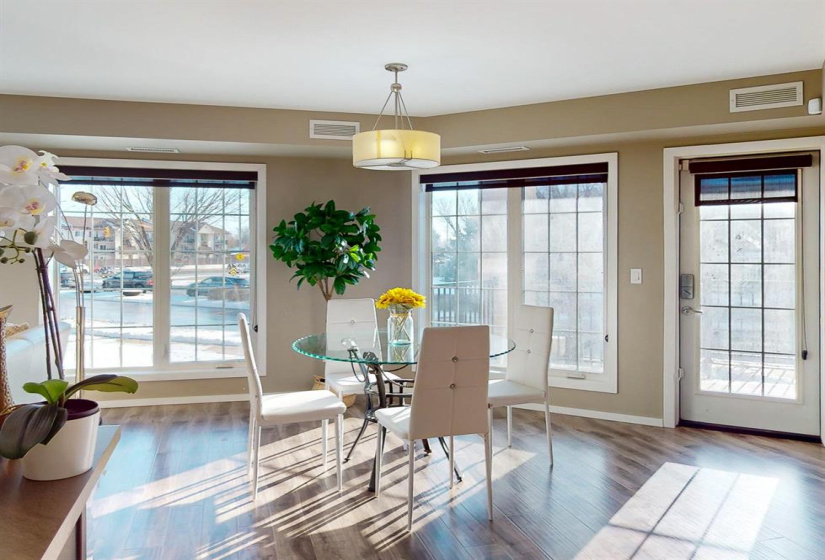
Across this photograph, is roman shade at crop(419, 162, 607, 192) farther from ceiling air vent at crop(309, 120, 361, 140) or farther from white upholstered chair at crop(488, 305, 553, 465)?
white upholstered chair at crop(488, 305, 553, 465)

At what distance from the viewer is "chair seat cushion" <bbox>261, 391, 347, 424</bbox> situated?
3.55m

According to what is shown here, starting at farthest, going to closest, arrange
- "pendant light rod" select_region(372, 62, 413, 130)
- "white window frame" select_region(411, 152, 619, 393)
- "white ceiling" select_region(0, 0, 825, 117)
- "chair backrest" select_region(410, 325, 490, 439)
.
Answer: "white window frame" select_region(411, 152, 619, 393)
"pendant light rod" select_region(372, 62, 413, 130)
"white ceiling" select_region(0, 0, 825, 117)
"chair backrest" select_region(410, 325, 490, 439)

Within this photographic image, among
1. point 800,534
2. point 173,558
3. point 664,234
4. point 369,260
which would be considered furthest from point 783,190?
point 173,558

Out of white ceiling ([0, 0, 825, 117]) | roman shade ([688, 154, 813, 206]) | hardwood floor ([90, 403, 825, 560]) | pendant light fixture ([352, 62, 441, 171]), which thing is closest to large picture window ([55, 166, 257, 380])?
white ceiling ([0, 0, 825, 117])

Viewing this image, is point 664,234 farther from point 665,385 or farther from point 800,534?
point 800,534

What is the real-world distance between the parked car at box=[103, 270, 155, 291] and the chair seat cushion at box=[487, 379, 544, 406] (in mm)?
3330

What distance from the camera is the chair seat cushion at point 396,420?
3.26m

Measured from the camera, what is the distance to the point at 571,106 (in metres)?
4.94

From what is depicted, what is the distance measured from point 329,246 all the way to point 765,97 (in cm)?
334

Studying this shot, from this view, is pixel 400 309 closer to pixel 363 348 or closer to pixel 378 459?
pixel 363 348

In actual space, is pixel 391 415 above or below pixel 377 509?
above

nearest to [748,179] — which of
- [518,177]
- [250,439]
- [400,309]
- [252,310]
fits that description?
[518,177]

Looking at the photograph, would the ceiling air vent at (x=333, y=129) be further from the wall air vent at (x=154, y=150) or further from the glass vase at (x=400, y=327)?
the glass vase at (x=400, y=327)

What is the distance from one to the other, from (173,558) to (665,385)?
3.71 m
